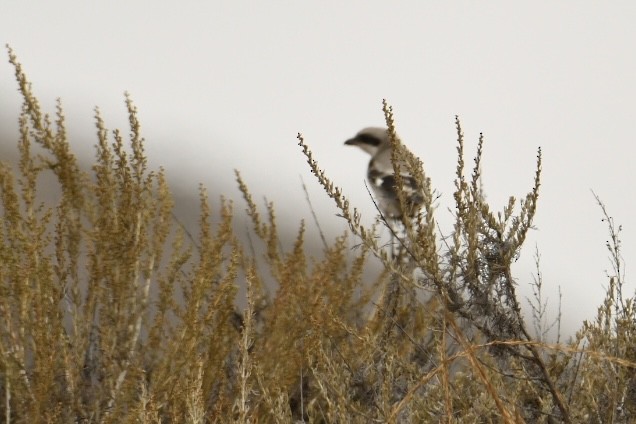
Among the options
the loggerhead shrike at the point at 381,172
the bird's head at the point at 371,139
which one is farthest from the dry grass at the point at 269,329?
the bird's head at the point at 371,139

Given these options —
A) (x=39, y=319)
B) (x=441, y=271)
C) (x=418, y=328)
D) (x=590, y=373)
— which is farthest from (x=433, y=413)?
(x=418, y=328)

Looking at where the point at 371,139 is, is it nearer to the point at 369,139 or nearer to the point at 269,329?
the point at 369,139

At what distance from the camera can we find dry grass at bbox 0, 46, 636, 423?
2799 millimetres

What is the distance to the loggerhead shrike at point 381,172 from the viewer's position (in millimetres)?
5258

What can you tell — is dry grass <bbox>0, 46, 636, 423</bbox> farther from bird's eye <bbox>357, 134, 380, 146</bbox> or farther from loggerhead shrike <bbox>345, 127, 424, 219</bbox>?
bird's eye <bbox>357, 134, 380, 146</bbox>

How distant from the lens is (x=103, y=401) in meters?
3.88

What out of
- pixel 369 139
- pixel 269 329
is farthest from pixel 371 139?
pixel 269 329

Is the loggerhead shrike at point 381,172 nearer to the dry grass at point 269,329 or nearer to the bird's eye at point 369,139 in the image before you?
the bird's eye at point 369,139

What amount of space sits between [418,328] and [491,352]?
67.2 inches

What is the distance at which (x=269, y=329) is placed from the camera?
4.16 meters

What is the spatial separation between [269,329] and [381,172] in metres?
2.13

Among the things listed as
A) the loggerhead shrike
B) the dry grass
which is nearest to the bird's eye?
the loggerhead shrike

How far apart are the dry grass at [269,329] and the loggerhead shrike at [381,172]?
0.71 m

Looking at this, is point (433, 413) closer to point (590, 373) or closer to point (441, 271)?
point (441, 271)
